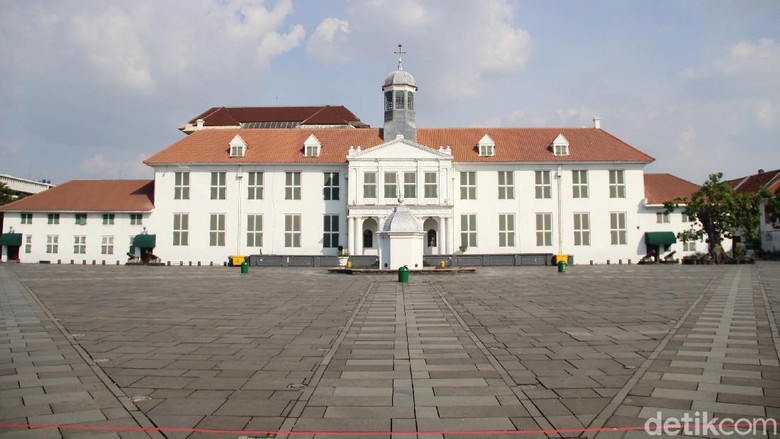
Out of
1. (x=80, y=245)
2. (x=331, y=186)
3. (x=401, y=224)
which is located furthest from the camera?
(x=80, y=245)

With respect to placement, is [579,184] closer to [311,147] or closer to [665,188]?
[665,188]

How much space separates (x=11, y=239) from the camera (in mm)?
48875

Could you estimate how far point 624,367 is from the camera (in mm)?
7656

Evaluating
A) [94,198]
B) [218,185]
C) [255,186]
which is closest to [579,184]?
[255,186]

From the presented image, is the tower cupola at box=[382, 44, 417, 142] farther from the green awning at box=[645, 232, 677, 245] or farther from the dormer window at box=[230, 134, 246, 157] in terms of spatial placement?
the green awning at box=[645, 232, 677, 245]

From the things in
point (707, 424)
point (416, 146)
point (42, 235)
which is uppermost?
point (416, 146)

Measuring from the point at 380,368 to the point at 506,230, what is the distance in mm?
41531

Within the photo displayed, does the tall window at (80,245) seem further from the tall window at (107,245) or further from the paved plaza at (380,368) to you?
the paved plaza at (380,368)

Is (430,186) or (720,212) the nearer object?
(720,212)

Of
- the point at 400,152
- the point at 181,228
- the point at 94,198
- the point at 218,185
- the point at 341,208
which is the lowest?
the point at 181,228

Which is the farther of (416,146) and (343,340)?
(416,146)

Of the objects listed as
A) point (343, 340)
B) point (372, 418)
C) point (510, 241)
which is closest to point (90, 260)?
point (510, 241)

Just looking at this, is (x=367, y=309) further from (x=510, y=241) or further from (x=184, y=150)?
(x=184, y=150)

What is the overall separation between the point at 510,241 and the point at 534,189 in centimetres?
496
